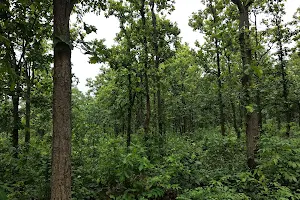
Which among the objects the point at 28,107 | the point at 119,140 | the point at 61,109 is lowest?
the point at 119,140

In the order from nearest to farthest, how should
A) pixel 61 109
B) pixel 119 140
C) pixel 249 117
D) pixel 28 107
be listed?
pixel 61 109
pixel 249 117
pixel 119 140
pixel 28 107

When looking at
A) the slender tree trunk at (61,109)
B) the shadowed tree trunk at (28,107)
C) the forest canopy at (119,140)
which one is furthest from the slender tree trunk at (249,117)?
the shadowed tree trunk at (28,107)

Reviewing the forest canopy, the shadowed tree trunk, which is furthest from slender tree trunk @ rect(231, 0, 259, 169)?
the shadowed tree trunk

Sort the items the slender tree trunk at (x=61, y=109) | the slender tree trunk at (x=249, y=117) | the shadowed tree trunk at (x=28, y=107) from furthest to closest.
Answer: the slender tree trunk at (x=249, y=117), the shadowed tree trunk at (x=28, y=107), the slender tree trunk at (x=61, y=109)

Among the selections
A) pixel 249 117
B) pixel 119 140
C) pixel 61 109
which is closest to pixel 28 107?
pixel 119 140

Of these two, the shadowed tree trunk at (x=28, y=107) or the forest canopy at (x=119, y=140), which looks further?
the shadowed tree trunk at (x=28, y=107)

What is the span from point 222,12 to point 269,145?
1208 cm

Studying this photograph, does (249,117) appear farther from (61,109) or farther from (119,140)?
(61,109)

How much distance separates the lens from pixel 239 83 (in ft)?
22.7

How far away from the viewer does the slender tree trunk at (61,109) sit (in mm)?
4219

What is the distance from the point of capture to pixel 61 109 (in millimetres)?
4344

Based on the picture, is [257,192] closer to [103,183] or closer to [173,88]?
[103,183]

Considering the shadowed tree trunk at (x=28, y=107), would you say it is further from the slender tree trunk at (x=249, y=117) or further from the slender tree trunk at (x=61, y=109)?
the slender tree trunk at (x=249, y=117)

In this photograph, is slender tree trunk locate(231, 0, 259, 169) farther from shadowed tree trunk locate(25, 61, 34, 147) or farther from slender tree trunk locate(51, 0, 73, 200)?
shadowed tree trunk locate(25, 61, 34, 147)
